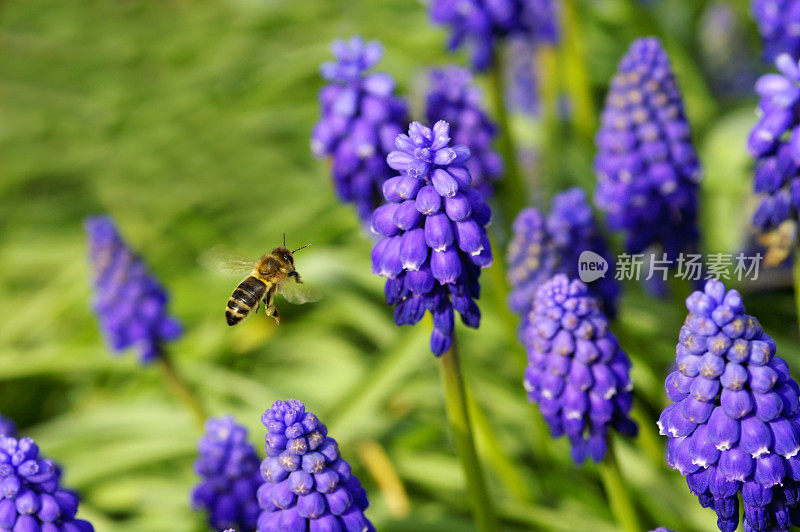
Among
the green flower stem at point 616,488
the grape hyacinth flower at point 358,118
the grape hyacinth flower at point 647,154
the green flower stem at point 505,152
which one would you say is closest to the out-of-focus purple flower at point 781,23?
the grape hyacinth flower at point 647,154

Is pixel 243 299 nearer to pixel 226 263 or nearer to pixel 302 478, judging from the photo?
pixel 226 263

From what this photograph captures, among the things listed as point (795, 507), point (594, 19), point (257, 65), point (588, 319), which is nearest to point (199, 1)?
point (257, 65)

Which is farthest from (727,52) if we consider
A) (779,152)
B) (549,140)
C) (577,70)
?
(779,152)

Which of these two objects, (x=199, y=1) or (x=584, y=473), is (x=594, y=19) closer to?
(x=584, y=473)

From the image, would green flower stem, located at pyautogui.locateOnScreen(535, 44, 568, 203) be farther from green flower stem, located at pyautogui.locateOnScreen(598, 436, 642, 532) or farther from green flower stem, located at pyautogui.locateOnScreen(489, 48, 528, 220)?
green flower stem, located at pyautogui.locateOnScreen(598, 436, 642, 532)

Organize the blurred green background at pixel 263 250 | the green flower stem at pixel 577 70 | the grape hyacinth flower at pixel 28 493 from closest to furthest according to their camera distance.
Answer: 1. the grape hyacinth flower at pixel 28 493
2. the blurred green background at pixel 263 250
3. the green flower stem at pixel 577 70

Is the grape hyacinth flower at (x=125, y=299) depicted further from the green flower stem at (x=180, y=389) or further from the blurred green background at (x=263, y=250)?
the blurred green background at (x=263, y=250)
